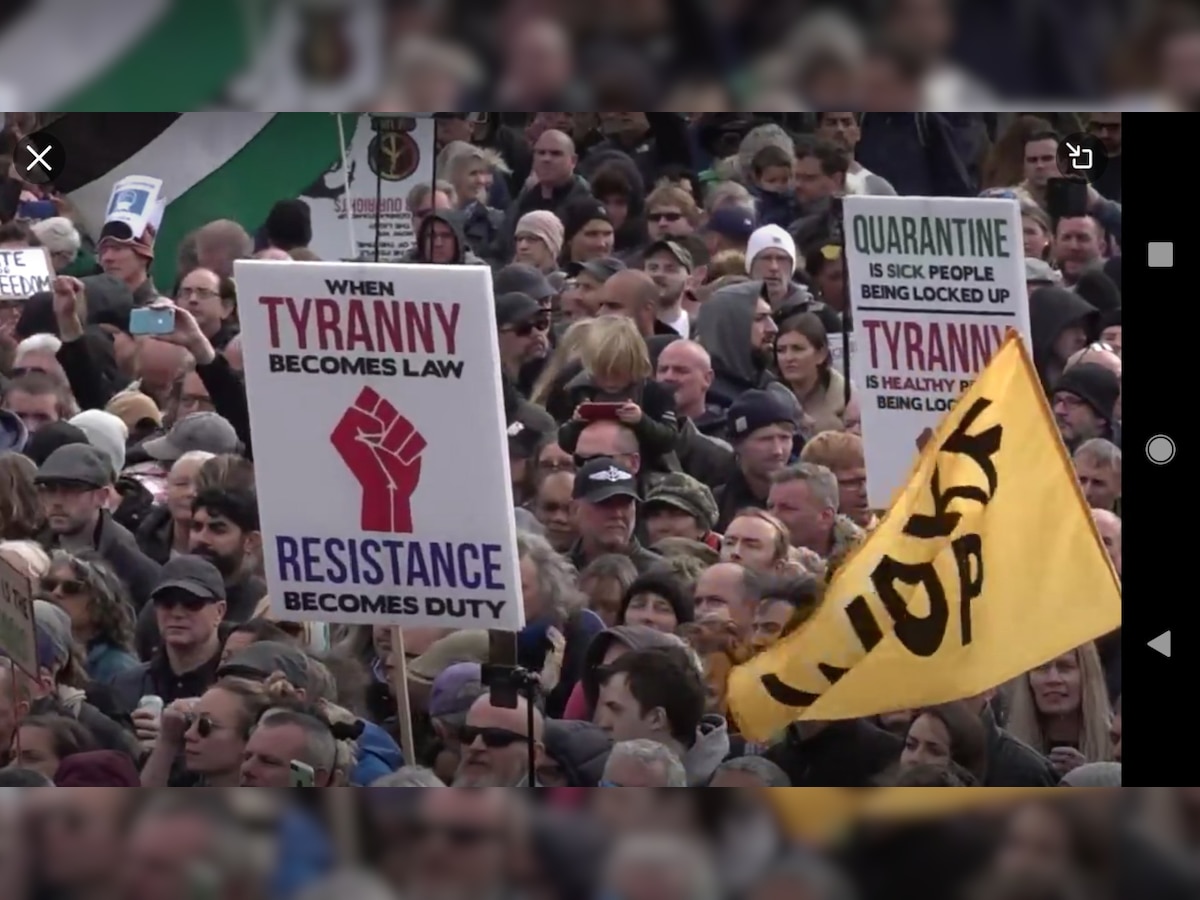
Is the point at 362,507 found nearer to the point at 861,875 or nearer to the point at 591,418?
the point at 591,418

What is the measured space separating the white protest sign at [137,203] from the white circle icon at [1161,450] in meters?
1.97

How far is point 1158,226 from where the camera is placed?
21.5 ft

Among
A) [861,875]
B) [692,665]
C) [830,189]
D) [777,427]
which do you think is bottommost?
[861,875]

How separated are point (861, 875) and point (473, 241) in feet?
4.84

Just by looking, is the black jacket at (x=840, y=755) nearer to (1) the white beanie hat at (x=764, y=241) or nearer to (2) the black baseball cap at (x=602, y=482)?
(2) the black baseball cap at (x=602, y=482)

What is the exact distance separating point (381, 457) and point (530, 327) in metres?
0.39

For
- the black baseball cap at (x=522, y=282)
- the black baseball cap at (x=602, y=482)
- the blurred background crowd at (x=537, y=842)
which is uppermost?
the black baseball cap at (x=522, y=282)

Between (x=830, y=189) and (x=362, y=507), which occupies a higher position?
(x=830, y=189)

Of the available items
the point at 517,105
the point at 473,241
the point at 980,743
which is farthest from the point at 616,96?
the point at 980,743

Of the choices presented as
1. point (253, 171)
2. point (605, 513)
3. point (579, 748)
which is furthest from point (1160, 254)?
point (253, 171)

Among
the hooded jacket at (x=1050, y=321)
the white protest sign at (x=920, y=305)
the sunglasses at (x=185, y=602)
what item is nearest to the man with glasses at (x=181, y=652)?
the sunglasses at (x=185, y=602)

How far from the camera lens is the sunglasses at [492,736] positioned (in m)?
6.83

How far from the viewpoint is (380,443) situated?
6801 mm

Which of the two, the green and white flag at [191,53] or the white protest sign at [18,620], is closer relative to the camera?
the green and white flag at [191,53]
